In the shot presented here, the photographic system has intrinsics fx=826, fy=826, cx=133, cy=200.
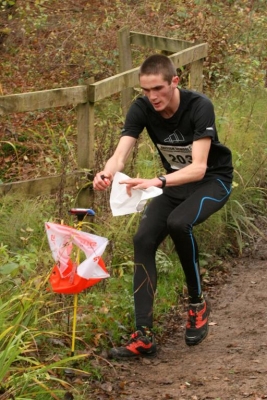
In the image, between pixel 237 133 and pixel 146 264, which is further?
pixel 237 133

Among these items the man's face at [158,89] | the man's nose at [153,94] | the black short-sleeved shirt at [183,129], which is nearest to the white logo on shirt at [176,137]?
the black short-sleeved shirt at [183,129]

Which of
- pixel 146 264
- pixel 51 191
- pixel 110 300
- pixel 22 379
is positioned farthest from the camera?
pixel 51 191

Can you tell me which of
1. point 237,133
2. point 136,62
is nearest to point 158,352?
point 237,133

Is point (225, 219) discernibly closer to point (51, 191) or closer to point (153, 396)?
point (51, 191)

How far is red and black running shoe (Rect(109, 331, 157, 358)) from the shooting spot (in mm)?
5695

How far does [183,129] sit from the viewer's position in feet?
18.7

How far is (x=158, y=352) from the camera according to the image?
5930 mm

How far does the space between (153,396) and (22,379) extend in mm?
944

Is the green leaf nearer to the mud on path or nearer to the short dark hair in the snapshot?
the mud on path

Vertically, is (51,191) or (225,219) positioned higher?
(51,191)

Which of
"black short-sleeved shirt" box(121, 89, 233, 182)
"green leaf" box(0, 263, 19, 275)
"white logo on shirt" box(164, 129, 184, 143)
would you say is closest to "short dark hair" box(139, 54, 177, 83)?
"black short-sleeved shirt" box(121, 89, 233, 182)

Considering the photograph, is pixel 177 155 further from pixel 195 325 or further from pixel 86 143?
pixel 86 143

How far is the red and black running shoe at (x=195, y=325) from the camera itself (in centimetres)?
598

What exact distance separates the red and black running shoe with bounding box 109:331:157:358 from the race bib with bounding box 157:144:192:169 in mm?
1219
